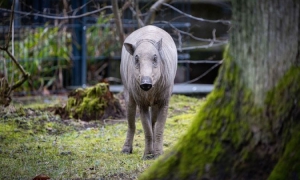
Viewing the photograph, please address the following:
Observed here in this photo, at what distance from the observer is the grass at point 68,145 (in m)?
7.04

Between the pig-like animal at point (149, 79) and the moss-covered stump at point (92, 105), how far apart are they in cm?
273

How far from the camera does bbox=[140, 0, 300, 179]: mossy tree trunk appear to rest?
181 inches

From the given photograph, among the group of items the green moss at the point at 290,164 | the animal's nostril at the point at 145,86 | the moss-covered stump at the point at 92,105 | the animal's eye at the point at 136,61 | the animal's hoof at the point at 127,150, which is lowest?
the animal's hoof at the point at 127,150

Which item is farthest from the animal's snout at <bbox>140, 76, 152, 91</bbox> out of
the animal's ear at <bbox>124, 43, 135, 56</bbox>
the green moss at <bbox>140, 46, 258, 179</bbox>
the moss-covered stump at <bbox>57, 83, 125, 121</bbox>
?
the moss-covered stump at <bbox>57, 83, 125, 121</bbox>

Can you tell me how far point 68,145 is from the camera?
29.2ft

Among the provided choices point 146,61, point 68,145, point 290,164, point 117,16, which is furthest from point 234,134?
point 117,16

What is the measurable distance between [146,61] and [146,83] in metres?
0.33

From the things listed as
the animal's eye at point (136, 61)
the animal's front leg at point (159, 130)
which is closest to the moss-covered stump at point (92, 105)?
the animal's front leg at point (159, 130)

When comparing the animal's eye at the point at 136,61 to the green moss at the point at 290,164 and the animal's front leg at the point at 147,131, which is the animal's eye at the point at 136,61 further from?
the green moss at the point at 290,164

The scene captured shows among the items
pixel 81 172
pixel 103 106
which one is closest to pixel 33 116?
pixel 103 106

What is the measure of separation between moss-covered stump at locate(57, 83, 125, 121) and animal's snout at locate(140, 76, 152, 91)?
4.04m

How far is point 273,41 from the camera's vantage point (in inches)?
182

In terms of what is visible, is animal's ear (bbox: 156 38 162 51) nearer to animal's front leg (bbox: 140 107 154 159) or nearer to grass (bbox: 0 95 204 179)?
animal's front leg (bbox: 140 107 154 159)

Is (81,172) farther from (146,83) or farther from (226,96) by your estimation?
(226,96)
